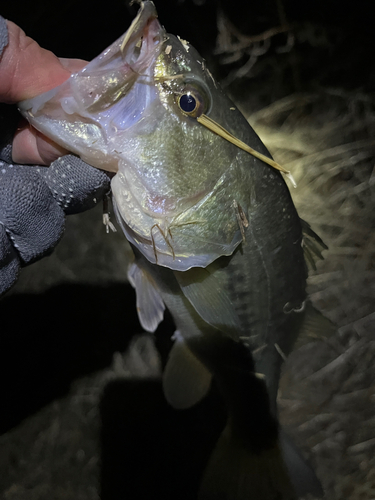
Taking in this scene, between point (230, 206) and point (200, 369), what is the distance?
0.87m

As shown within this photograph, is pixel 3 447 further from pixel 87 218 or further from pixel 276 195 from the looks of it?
pixel 276 195

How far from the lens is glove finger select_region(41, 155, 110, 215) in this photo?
29.8 inches

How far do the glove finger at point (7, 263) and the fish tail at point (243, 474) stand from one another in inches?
49.8

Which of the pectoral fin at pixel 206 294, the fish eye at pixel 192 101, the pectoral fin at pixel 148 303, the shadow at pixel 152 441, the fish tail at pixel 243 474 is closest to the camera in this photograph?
the fish eye at pixel 192 101

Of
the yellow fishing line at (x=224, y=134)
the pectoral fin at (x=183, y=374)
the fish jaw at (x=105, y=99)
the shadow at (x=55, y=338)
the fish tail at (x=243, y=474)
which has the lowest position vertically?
the fish tail at (x=243, y=474)

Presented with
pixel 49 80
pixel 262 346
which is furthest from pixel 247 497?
pixel 49 80

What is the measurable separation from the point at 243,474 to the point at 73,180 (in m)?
1.60

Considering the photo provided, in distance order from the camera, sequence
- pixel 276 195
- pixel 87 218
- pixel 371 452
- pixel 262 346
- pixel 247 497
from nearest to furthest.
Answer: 1. pixel 276 195
2. pixel 262 346
3. pixel 247 497
4. pixel 87 218
5. pixel 371 452

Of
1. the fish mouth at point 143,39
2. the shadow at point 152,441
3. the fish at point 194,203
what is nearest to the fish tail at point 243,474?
Answer: the shadow at point 152,441

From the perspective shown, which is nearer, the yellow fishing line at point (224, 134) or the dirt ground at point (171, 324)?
the yellow fishing line at point (224, 134)

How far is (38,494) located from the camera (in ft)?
4.85

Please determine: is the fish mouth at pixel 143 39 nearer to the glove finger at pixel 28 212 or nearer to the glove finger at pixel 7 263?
the glove finger at pixel 28 212

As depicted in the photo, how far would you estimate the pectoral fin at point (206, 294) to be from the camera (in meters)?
0.98

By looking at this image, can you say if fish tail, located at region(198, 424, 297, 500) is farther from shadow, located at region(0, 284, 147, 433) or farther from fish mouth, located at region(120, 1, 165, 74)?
fish mouth, located at region(120, 1, 165, 74)
